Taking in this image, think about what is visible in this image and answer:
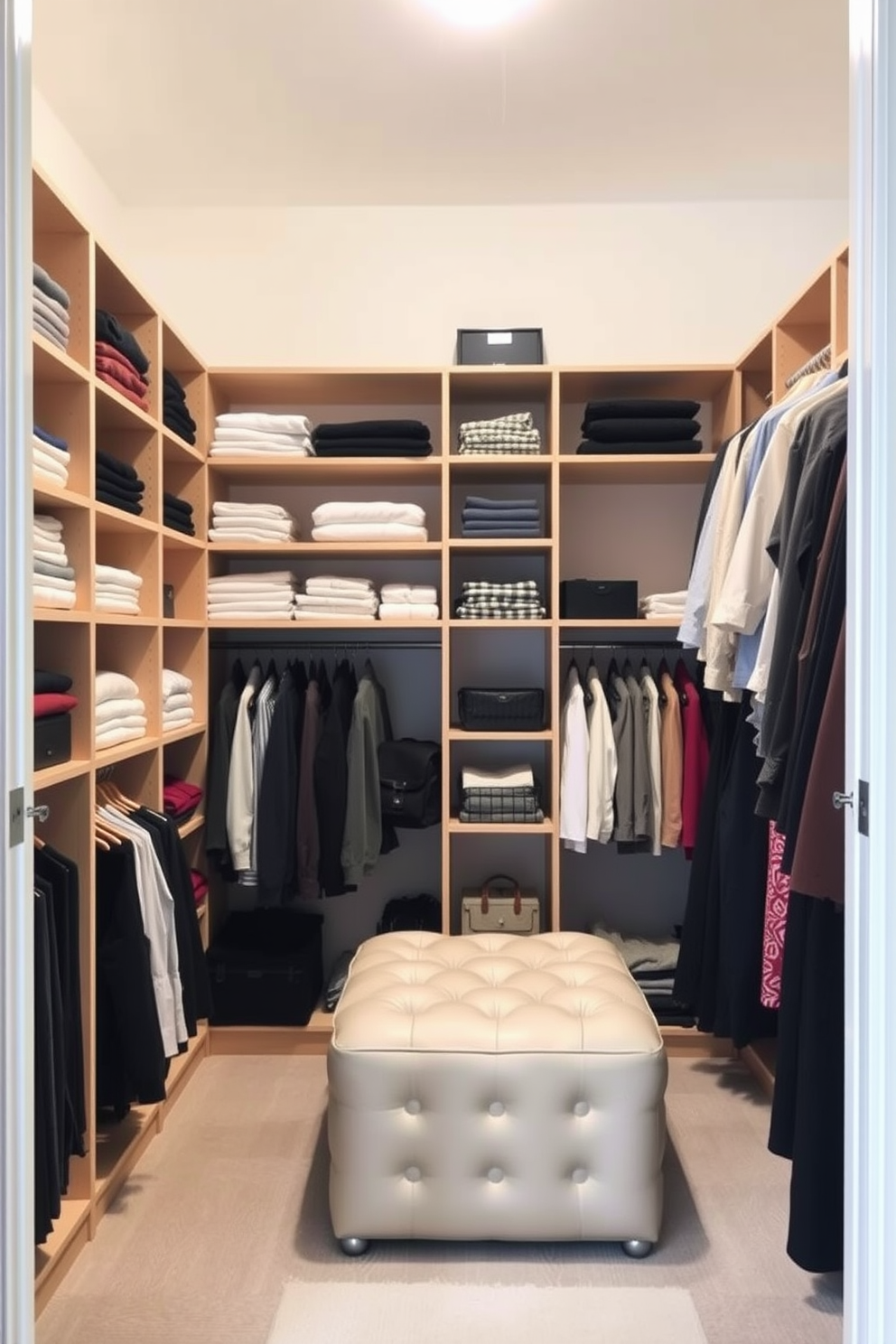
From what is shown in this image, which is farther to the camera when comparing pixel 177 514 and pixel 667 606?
pixel 667 606

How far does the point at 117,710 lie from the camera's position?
2.27 meters

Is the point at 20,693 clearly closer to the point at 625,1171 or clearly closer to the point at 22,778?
the point at 22,778

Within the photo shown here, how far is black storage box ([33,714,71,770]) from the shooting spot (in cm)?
180

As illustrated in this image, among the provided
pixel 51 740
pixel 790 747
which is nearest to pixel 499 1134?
pixel 790 747

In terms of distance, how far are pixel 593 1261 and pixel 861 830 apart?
1.37 metres

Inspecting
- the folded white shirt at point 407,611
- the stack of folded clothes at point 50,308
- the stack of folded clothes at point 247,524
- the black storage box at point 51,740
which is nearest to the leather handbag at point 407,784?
the folded white shirt at point 407,611

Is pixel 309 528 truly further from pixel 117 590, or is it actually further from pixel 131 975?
pixel 131 975

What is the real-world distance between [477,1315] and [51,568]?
1795 mm

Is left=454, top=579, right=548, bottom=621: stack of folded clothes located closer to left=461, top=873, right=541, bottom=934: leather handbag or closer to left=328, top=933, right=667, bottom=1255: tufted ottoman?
left=461, top=873, right=541, bottom=934: leather handbag

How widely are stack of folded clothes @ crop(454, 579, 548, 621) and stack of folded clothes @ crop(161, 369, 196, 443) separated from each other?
108 centimetres

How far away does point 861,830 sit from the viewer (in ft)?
3.78

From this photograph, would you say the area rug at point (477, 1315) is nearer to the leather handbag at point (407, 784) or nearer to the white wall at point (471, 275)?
the leather handbag at point (407, 784)

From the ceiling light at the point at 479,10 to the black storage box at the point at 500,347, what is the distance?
3.12ft

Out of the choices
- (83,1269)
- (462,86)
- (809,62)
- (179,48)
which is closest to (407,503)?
(462,86)
